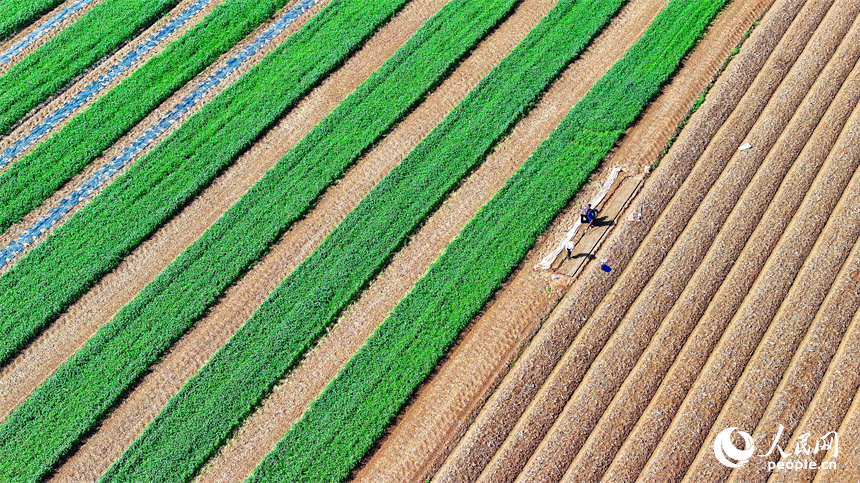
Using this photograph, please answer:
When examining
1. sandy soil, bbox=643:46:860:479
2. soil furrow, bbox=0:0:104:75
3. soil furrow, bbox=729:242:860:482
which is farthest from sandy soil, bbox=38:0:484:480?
soil furrow, bbox=729:242:860:482

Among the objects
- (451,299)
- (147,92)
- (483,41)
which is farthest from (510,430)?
(147,92)

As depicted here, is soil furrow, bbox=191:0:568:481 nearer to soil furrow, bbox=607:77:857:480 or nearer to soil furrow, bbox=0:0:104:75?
soil furrow, bbox=607:77:857:480

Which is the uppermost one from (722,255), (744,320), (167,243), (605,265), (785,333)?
(722,255)

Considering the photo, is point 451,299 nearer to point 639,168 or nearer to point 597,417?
point 597,417

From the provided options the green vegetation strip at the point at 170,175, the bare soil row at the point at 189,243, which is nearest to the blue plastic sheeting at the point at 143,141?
the green vegetation strip at the point at 170,175

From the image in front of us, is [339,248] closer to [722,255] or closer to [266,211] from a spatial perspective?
[266,211]

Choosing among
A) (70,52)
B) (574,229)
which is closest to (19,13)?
(70,52)

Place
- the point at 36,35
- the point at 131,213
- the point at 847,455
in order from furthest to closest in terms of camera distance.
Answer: the point at 36,35
the point at 131,213
the point at 847,455

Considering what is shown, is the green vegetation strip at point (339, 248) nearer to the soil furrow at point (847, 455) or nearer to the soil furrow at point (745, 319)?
the soil furrow at point (745, 319)
